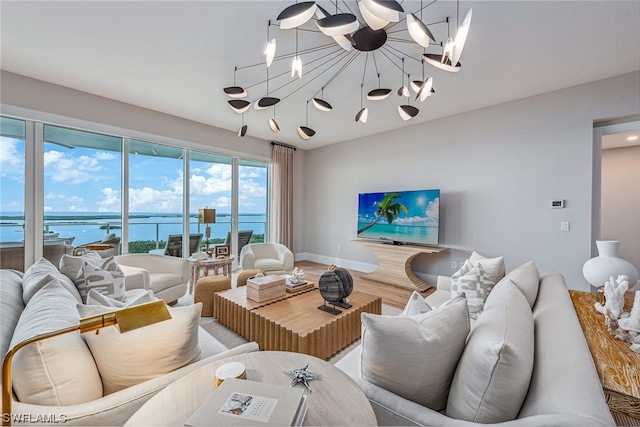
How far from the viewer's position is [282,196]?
5547mm

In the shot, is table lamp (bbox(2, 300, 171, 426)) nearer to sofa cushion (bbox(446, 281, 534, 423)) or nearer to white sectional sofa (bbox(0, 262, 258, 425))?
white sectional sofa (bbox(0, 262, 258, 425))

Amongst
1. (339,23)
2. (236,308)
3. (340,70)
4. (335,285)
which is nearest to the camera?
(339,23)

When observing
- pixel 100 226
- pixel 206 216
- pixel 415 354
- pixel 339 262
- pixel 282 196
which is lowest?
pixel 339 262

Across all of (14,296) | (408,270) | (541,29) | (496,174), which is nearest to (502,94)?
(496,174)

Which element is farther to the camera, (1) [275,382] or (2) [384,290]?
(2) [384,290]

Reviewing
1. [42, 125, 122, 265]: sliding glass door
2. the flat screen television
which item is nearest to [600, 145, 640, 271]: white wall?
the flat screen television

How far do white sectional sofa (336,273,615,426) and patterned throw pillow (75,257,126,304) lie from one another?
2.06 metres

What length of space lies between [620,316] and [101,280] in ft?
10.7

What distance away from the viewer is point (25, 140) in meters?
3.01

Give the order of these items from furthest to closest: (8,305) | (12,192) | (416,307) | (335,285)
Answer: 1. (12,192)
2. (335,285)
3. (416,307)
4. (8,305)

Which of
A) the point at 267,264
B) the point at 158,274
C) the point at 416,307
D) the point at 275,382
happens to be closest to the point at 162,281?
the point at 158,274

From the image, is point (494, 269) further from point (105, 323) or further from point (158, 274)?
point (158, 274)

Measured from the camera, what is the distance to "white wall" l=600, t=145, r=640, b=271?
11.9 feet

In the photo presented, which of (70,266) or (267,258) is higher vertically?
(70,266)
